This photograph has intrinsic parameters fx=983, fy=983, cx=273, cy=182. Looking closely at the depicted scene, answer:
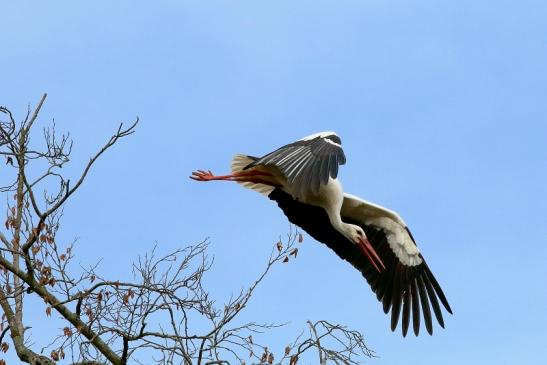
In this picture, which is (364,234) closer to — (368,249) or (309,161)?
(368,249)

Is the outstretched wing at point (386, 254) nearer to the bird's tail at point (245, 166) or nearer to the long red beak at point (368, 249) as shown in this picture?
the bird's tail at point (245, 166)

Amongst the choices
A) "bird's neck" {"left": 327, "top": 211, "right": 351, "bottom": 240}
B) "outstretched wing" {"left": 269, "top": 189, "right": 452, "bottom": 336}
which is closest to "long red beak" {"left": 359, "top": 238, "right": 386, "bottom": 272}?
"bird's neck" {"left": 327, "top": 211, "right": 351, "bottom": 240}

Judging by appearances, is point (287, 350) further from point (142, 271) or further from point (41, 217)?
point (41, 217)

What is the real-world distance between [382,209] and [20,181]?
4.08 metres

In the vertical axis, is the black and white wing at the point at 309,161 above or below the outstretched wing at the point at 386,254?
below

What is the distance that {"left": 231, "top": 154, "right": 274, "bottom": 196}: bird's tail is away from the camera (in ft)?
32.0

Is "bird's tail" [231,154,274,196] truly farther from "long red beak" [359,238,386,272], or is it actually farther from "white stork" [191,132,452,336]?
"long red beak" [359,238,386,272]

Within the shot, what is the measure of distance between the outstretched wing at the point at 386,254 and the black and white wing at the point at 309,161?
147 cm

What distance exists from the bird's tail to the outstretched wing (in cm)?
8

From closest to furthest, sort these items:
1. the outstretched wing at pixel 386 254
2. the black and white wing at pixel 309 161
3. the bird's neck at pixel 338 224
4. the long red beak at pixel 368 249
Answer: the black and white wing at pixel 309 161
the bird's neck at pixel 338 224
the long red beak at pixel 368 249
the outstretched wing at pixel 386 254

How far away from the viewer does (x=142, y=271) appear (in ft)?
22.6

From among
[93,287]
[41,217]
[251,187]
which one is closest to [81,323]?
[93,287]

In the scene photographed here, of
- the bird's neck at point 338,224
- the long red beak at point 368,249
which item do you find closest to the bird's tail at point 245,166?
the bird's neck at point 338,224

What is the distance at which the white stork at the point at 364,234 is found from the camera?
31.7 feet
